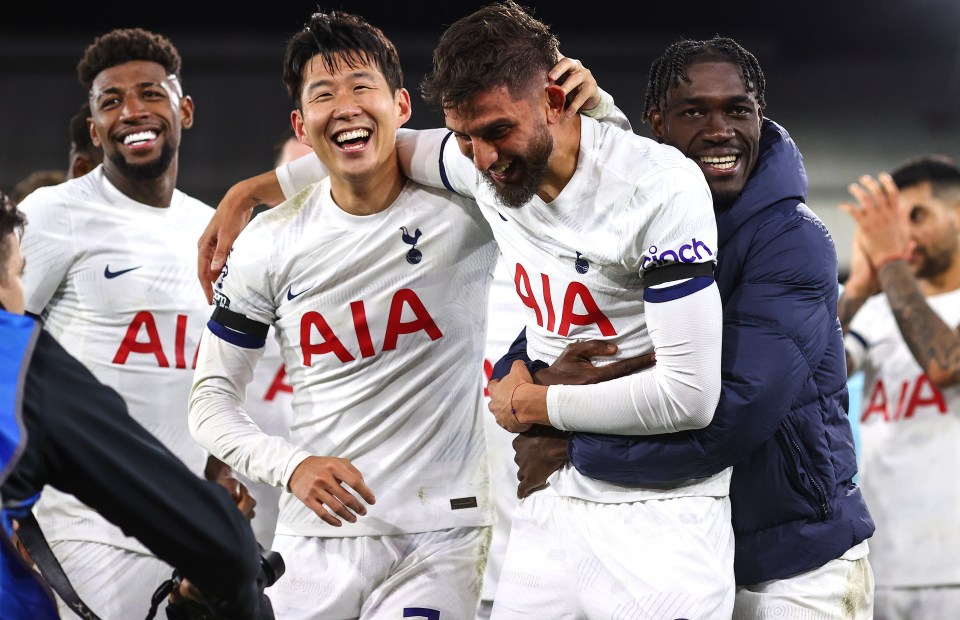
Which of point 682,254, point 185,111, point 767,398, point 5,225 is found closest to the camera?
point 5,225

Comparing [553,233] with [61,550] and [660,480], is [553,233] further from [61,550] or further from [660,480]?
[61,550]

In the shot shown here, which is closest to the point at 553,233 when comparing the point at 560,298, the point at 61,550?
the point at 560,298

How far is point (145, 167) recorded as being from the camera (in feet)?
13.7

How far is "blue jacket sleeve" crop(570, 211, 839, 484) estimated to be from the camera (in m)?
2.41

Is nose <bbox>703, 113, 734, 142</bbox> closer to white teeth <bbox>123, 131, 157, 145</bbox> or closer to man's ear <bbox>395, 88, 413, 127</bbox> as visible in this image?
man's ear <bbox>395, 88, 413, 127</bbox>

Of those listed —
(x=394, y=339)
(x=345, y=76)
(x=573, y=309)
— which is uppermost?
(x=345, y=76)

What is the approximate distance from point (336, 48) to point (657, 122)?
0.89m

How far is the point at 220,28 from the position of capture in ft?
31.7

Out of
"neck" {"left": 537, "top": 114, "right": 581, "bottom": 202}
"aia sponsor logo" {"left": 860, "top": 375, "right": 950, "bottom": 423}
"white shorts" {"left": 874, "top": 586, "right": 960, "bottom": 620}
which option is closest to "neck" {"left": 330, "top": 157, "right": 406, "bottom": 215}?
"neck" {"left": 537, "top": 114, "right": 581, "bottom": 202}

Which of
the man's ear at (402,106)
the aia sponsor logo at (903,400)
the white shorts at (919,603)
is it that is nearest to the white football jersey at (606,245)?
the man's ear at (402,106)

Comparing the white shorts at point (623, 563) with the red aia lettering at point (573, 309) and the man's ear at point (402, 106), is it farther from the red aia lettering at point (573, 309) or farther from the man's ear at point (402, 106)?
the man's ear at point (402, 106)

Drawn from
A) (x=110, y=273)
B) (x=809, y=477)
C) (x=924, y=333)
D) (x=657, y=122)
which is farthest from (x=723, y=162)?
(x=110, y=273)

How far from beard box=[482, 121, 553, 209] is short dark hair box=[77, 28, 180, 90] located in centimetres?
224

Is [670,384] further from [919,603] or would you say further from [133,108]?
[919,603]
